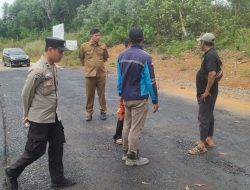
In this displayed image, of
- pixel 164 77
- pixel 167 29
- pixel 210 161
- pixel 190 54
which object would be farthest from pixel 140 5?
pixel 210 161

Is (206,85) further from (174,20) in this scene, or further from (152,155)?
(174,20)

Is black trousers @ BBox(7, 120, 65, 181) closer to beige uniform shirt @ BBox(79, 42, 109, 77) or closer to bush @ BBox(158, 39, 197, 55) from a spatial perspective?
beige uniform shirt @ BBox(79, 42, 109, 77)

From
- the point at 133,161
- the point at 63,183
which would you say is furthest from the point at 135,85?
the point at 63,183

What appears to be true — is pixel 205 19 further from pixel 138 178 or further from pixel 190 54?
pixel 138 178

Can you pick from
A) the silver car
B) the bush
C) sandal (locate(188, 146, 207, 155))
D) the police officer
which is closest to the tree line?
the bush

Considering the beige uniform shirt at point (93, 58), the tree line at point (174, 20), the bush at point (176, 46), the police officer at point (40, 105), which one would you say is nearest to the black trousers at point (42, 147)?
the police officer at point (40, 105)

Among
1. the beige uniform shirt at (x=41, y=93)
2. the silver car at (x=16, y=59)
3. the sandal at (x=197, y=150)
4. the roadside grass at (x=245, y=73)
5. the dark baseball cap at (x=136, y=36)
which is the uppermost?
the dark baseball cap at (x=136, y=36)

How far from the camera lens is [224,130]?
27.0ft

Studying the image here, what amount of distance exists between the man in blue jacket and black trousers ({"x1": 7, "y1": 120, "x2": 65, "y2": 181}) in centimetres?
119

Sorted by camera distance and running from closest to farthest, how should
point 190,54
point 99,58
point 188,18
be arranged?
point 99,58 < point 190,54 < point 188,18

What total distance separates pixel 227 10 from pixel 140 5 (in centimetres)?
704

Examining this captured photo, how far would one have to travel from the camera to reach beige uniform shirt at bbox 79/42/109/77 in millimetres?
8852

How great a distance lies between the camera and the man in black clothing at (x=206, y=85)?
630 cm

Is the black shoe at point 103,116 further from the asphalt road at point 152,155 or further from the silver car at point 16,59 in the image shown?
the silver car at point 16,59
